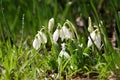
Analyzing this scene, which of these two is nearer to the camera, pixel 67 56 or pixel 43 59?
pixel 67 56

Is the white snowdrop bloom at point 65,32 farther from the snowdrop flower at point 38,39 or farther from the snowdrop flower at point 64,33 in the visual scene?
the snowdrop flower at point 38,39

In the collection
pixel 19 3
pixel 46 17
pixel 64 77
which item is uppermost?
pixel 19 3

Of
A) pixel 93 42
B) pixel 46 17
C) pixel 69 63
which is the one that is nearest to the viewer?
pixel 93 42

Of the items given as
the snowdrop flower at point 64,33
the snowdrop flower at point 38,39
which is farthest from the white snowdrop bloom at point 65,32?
the snowdrop flower at point 38,39

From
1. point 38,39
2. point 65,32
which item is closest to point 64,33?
point 65,32

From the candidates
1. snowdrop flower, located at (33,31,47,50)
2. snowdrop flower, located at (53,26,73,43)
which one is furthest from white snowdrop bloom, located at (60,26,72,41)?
snowdrop flower, located at (33,31,47,50)

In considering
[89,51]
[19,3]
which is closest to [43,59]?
[89,51]

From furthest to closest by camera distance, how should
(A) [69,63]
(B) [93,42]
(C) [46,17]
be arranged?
(C) [46,17], (A) [69,63], (B) [93,42]

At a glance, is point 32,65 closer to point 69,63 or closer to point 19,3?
point 69,63

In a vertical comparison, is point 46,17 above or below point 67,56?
above

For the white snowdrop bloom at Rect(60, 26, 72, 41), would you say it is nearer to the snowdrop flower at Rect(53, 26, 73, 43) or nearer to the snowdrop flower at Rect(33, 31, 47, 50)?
the snowdrop flower at Rect(53, 26, 73, 43)

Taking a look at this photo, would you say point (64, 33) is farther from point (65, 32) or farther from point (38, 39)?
point (38, 39)
